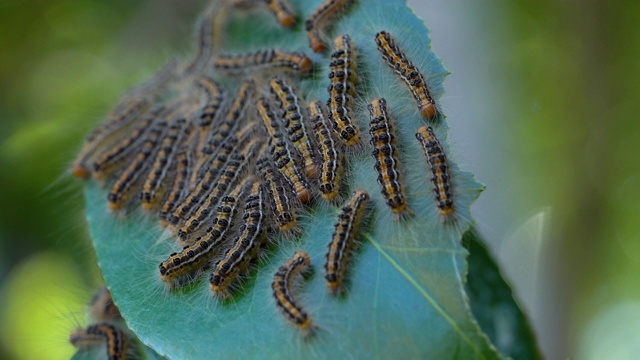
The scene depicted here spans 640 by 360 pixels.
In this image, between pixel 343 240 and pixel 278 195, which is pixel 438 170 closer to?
pixel 343 240

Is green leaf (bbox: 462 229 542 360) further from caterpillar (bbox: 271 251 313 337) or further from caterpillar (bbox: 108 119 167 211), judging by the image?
caterpillar (bbox: 108 119 167 211)

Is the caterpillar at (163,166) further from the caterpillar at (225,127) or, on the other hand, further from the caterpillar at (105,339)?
the caterpillar at (105,339)

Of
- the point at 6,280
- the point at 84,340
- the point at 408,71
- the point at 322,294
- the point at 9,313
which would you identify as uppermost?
the point at 408,71

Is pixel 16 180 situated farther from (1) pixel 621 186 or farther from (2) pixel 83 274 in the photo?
(1) pixel 621 186

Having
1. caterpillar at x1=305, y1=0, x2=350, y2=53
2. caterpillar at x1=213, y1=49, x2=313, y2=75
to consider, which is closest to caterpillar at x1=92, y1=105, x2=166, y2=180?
caterpillar at x1=213, y1=49, x2=313, y2=75

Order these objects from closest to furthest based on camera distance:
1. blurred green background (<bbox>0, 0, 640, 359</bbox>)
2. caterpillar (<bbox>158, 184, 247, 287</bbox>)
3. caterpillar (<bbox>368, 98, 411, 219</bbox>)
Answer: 1. caterpillar (<bbox>368, 98, 411, 219</bbox>)
2. caterpillar (<bbox>158, 184, 247, 287</bbox>)
3. blurred green background (<bbox>0, 0, 640, 359</bbox>)

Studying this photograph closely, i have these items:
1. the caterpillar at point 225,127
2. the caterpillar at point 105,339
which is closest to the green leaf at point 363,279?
the caterpillar at point 225,127

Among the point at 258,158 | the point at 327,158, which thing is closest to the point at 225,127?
the point at 258,158

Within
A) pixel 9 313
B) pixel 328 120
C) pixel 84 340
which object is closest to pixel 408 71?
pixel 328 120
